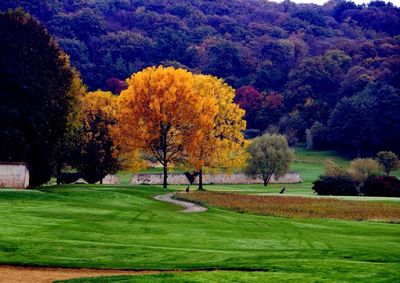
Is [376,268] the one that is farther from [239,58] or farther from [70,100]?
[239,58]

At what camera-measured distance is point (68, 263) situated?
19.9 meters

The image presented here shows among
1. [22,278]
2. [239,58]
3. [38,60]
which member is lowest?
[22,278]

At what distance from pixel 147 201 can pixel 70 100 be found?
16.5 meters

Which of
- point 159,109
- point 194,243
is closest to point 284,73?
point 159,109

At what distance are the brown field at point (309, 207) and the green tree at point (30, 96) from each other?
12858 millimetres

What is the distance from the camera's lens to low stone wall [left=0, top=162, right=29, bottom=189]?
5028cm

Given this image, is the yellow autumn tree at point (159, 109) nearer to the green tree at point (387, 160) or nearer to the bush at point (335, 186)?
Answer: the bush at point (335, 186)

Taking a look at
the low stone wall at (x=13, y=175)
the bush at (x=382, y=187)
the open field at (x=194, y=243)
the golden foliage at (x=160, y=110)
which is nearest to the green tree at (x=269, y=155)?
the bush at (x=382, y=187)

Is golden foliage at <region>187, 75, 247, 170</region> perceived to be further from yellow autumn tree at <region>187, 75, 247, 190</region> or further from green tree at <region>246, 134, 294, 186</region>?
green tree at <region>246, 134, 294, 186</region>

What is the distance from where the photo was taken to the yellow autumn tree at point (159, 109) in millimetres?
63781

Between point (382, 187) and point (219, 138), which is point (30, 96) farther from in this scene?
point (382, 187)

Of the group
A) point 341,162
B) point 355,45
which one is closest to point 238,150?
point 341,162

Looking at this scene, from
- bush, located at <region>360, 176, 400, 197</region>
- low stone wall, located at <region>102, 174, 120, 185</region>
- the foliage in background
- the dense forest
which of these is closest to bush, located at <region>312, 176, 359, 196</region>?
bush, located at <region>360, 176, 400, 197</region>

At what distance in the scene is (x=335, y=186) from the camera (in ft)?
242
